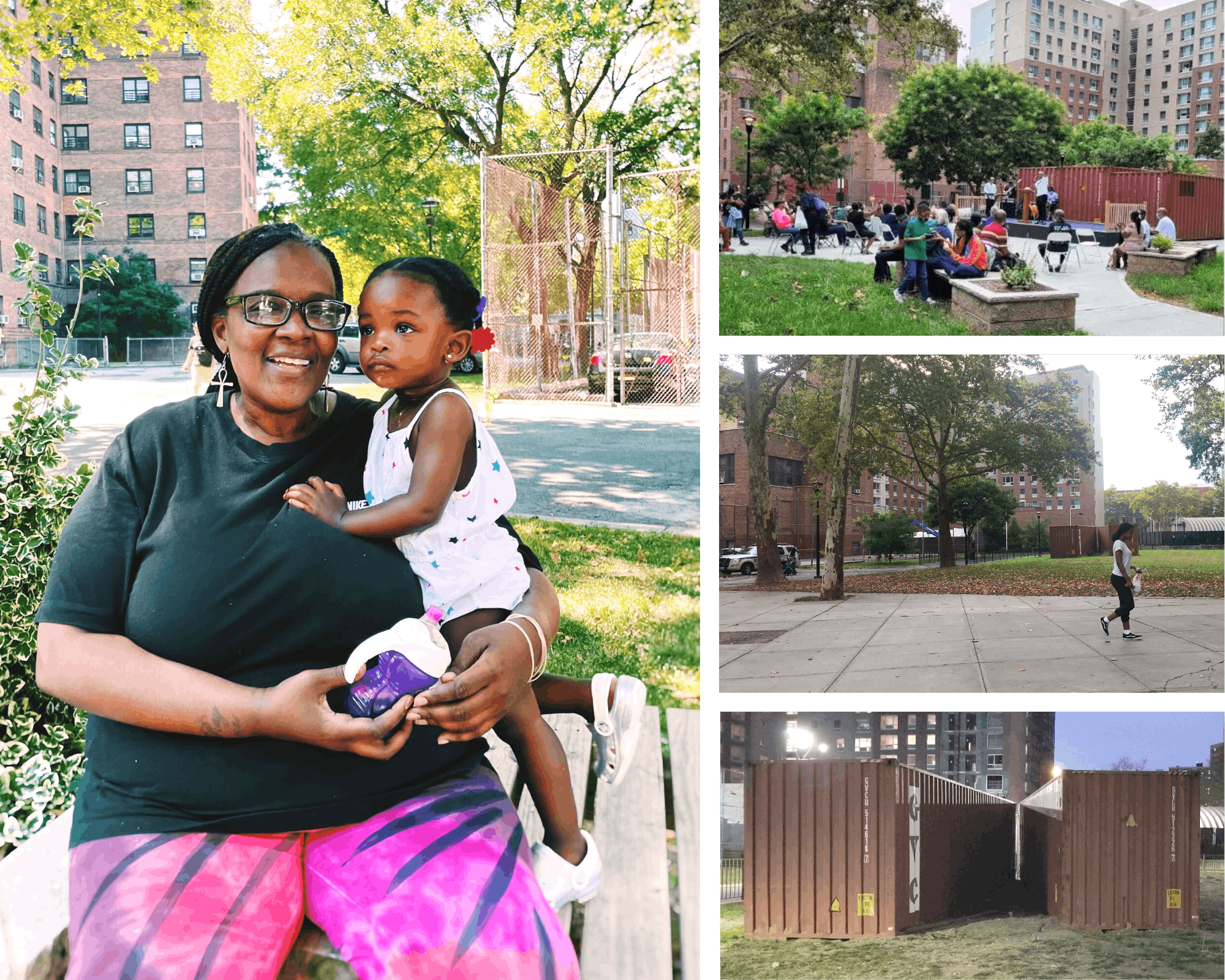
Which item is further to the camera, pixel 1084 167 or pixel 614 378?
pixel 614 378

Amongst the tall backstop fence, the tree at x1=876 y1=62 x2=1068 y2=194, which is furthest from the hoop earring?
the tree at x1=876 y1=62 x2=1068 y2=194

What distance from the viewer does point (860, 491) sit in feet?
10.4

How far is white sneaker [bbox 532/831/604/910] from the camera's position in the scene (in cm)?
247

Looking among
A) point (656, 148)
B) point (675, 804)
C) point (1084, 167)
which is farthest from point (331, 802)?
point (1084, 167)

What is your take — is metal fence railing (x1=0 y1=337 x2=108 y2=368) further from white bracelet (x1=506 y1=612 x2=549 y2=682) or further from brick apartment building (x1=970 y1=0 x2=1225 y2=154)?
brick apartment building (x1=970 y1=0 x2=1225 y2=154)

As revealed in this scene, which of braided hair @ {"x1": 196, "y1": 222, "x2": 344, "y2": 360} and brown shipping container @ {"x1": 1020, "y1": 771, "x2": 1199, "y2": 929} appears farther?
brown shipping container @ {"x1": 1020, "y1": 771, "x2": 1199, "y2": 929}

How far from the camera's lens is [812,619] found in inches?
124

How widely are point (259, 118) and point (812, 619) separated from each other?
223cm

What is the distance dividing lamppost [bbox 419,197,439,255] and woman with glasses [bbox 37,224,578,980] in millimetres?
811

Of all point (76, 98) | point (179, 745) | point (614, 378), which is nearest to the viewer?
point (179, 745)

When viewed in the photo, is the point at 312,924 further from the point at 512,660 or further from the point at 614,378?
the point at 614,378

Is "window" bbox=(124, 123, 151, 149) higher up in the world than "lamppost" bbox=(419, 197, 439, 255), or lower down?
higher up

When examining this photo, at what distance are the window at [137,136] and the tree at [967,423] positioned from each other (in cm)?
222

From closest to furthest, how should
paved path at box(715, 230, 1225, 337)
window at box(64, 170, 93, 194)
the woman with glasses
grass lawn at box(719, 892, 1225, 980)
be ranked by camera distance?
the woman with glasses, window at box(64, 170, 93, 194), paved path at box(715, 230, 1225, 337), grass lawn at box(719, 892, 1225, 980)
